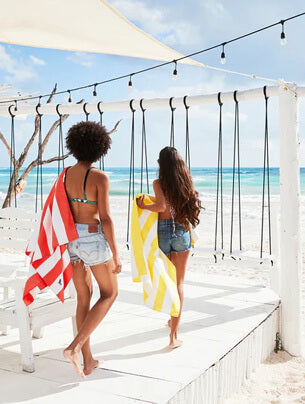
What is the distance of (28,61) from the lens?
4109cm

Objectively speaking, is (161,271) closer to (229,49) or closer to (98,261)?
(98,261)

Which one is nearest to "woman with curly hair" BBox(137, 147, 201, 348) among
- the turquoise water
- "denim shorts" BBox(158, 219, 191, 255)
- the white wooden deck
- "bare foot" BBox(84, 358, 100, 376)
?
"denim shorts" BBox(158, 219, 191, 255)

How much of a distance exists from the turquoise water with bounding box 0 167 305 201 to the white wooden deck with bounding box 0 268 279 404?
855 inches

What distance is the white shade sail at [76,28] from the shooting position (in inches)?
147

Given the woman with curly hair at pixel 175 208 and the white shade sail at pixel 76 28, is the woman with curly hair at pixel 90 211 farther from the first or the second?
the white shade sail at pixel 76 28

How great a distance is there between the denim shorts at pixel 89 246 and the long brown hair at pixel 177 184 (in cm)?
62

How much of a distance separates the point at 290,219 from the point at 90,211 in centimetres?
167

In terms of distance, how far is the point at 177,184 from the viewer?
114 inches

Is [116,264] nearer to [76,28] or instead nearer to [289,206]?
[289,206]

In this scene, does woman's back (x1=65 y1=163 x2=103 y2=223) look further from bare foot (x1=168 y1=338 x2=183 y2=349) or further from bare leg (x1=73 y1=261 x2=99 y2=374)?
bare foot (x1=168 y1=338 x2=183 y2=349)

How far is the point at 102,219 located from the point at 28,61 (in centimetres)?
4138

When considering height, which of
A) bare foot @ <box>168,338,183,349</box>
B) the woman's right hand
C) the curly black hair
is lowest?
bare foot @ <box>168,338,183,349</box>

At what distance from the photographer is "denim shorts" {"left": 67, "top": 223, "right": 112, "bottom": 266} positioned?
2.41 metres

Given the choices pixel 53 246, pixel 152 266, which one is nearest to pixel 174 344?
pixel 152 266
